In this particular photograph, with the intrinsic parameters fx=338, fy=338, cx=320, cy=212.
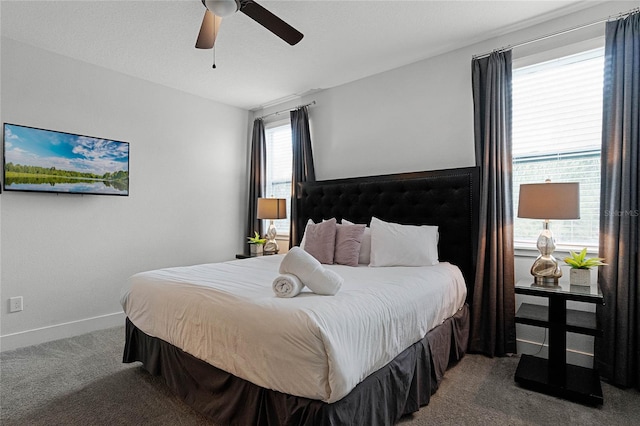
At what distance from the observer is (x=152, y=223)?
4.07 meters

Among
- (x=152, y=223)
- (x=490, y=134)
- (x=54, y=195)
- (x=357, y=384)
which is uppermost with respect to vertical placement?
(x=490, y=134)

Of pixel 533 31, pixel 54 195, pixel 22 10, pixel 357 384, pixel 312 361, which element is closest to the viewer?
pixel 312 361

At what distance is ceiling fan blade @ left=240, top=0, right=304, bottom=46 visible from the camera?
6.63ft

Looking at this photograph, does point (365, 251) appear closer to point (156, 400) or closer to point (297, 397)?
point (297, 397)

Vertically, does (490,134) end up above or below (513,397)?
above

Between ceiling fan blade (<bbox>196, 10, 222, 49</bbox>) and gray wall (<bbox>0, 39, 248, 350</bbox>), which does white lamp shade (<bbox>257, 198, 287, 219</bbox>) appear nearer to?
gray wall (<bbox>0, 39, 248, 350</bbox>)

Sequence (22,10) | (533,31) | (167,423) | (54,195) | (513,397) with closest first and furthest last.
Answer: (167,423), (513,397), (22,10), (533,31), (54,195)

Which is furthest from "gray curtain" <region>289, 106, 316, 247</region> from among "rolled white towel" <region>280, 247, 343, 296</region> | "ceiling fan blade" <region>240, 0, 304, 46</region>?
"rolled white towel" <region>280, 247, 343, 296</region>

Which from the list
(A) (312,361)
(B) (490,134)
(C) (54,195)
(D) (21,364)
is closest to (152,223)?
(C) (54,195)

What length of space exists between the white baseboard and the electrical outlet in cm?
22

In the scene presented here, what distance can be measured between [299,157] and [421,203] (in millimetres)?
1808

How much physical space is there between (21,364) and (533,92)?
4.78 m

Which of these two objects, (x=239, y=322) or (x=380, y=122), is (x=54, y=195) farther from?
(x=380, y=122)

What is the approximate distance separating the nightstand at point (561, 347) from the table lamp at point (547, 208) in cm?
11
